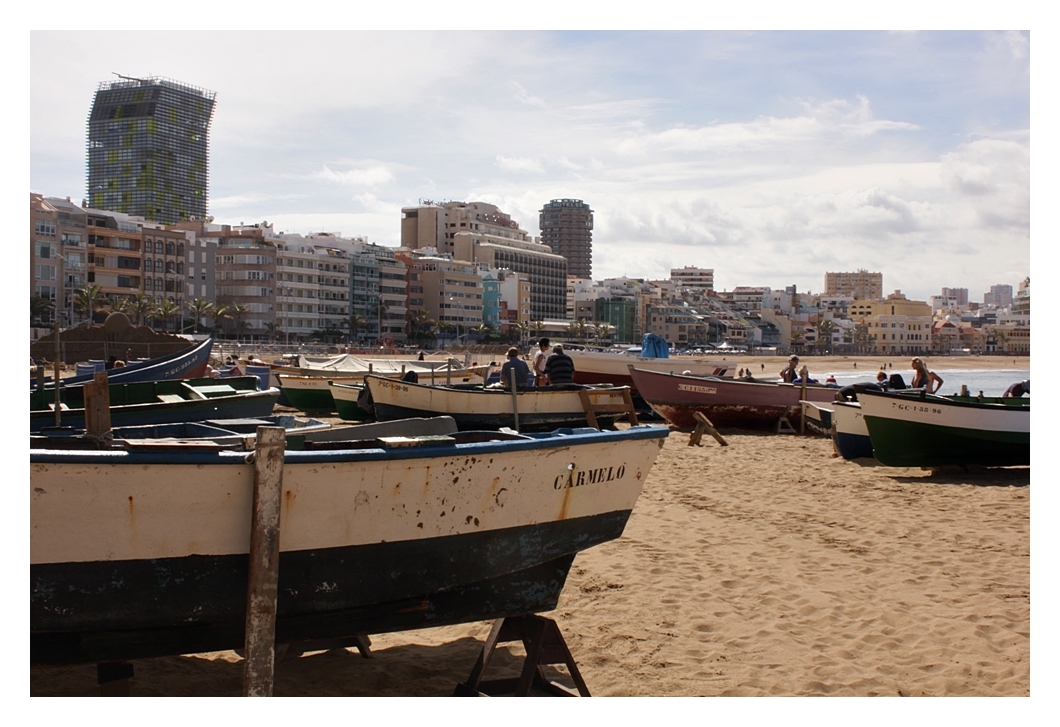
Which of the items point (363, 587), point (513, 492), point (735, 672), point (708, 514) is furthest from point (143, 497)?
point (708, 514)

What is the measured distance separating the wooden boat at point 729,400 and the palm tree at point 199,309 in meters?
79.8

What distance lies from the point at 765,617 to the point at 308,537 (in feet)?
11.4

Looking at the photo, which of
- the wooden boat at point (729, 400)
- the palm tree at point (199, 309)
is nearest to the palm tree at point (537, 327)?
the palm tree at point (199, 309)

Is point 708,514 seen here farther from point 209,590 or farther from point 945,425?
point 209,590

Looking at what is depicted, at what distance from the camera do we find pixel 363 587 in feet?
18.1

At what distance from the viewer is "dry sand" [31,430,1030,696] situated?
19.1ft

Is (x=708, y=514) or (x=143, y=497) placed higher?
(x=143, y=497)

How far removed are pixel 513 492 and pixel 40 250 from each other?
8730 cm

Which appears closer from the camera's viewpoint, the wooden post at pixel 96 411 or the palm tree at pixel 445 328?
the wooden post at pixel 96 411

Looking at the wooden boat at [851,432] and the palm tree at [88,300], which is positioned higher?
the palm tree at [88,300]

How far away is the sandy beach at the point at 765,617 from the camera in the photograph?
581 centimetres

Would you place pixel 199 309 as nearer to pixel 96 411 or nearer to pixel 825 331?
pixel 96 411

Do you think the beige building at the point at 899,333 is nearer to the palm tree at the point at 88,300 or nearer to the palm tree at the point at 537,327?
the palm tree at the point at 537,327
